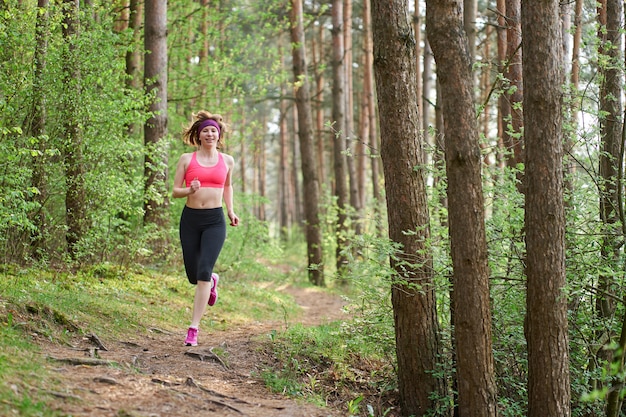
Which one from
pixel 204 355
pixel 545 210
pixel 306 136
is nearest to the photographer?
pixel 545 210

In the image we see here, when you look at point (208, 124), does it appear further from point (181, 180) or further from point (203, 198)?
point (203, 198)

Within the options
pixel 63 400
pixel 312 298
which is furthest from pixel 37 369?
pixel 312 298

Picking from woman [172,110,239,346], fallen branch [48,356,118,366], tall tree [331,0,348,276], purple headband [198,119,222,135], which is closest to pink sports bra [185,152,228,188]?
woman [172,110,239,346]

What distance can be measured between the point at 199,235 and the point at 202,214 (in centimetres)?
23

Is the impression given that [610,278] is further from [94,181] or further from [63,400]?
[94,181]

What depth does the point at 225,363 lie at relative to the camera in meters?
6.15

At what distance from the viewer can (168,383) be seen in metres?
5.03

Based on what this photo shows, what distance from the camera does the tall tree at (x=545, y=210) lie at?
4961 mm

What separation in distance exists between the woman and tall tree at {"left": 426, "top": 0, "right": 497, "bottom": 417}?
2.54 metres

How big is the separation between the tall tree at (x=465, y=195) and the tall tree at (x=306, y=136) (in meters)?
10.0

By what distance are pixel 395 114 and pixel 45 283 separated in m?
4.77

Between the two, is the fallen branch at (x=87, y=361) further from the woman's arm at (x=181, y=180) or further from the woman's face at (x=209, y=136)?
the woman's face at (x=209, y=136)

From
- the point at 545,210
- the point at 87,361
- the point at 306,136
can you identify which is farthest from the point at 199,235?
the point at 306,136

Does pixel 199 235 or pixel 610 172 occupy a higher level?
pixel 610 172
